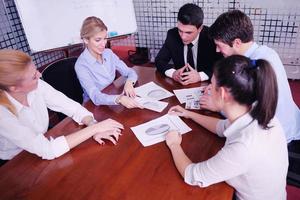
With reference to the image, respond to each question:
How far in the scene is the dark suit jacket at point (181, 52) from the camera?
6.55ft

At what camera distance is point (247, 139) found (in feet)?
2.74

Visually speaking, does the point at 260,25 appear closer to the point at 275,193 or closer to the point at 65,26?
the point at 65,26

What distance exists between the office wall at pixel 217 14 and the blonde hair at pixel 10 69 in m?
1.50

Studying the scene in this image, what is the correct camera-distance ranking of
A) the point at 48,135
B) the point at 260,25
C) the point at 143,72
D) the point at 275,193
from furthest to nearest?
the point at 260,25
the point at 143,72
the point at 48,135
the point at 275,193

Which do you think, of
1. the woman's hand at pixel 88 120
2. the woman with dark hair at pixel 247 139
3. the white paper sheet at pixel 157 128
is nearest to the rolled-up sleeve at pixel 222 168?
the woman with dark hair at pixel 247 139

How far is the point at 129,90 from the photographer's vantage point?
156 cm

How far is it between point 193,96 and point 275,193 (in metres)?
0.69

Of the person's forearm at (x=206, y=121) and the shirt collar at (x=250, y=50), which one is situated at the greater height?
the shirt collar at (x=250, y=50)

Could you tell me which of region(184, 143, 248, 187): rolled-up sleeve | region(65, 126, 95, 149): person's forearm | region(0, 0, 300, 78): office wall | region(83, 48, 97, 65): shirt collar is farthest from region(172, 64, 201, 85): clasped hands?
region(0, 0, 300, 78): office wall

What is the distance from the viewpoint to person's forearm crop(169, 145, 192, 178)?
95 centimetres

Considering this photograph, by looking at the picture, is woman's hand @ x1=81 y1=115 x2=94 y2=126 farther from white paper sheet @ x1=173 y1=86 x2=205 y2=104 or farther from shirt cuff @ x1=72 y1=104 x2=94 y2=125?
white paper sheet @ x1=173 y1=86 x2=205 y2=104

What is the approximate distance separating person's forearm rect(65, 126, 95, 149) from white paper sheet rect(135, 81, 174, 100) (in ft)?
1.52

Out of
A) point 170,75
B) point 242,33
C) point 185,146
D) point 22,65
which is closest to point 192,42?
point 170,75

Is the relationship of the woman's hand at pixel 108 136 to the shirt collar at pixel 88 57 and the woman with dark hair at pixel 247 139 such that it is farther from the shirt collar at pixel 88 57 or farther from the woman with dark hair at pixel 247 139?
the shirt collar at pixel 88 57
